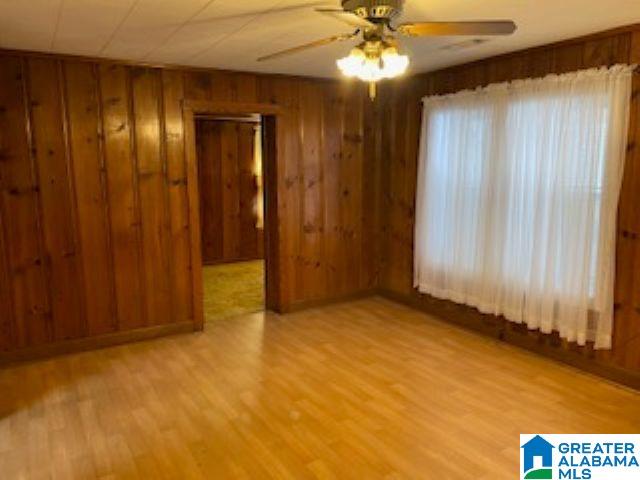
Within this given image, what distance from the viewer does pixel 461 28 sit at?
2.02m

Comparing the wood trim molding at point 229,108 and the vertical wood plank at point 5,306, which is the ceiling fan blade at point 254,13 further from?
the vertical wood plank at point 5,306

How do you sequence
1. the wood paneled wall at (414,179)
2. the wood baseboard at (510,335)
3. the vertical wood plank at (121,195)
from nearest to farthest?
the wood paneled wall at (414,179) < the wood baseboard at (510,335) < the vertical wood plank at (121,195)

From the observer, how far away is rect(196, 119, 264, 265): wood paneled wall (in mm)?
7012

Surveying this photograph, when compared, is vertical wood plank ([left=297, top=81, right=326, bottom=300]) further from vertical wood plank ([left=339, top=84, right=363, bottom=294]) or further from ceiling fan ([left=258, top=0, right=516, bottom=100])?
ceiling fan ([left=258, top=0, right=516, bottom=100])

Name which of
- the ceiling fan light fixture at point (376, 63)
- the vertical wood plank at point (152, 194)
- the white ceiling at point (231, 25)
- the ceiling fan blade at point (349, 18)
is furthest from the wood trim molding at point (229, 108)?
the ceiling fan light fixture at point (376, 63)

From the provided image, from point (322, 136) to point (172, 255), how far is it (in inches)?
76.2

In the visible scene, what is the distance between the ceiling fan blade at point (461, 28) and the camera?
198cm

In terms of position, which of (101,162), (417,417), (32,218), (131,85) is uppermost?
(131,85)

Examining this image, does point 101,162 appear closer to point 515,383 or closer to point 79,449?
point 79,449

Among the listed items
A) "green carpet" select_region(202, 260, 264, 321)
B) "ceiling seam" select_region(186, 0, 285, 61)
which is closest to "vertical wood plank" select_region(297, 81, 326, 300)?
"green carpet" select_region(202, 260, 264, 321)

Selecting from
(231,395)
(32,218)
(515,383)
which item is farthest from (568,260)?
(32,218)

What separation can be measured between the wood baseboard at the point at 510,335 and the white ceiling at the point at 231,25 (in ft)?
7.38

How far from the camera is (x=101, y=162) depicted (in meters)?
3.91

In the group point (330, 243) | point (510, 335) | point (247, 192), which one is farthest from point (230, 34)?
point (247, 192)
